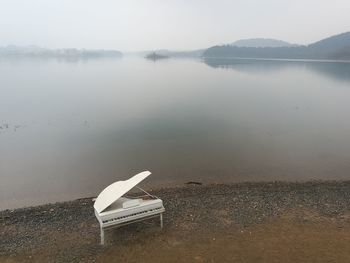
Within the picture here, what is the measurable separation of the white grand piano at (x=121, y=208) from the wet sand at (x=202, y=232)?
0.73m

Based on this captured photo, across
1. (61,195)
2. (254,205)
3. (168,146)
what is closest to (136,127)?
(168,146)

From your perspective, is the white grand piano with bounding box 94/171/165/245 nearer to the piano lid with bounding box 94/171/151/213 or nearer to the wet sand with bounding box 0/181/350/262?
the piano lid with bounding box 94/171/151/213

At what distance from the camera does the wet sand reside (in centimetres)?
1000

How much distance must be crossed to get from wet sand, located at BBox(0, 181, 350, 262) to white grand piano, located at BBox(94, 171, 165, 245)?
0.73 meters

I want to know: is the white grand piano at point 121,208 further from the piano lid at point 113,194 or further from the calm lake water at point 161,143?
the calm lake water at point 161,143

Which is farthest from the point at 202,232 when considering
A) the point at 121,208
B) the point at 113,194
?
the point at 113,194

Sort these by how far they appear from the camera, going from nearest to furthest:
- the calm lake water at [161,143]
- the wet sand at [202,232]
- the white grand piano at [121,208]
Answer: the wet sand at [202,232], the white grand piano at [121,208], the calm lake water at [161,143]

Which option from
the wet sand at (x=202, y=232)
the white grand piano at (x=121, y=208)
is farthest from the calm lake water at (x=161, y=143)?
the white grand piano at (x=121, y=208)

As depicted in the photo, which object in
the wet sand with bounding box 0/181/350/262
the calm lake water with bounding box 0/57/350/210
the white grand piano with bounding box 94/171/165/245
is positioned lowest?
the calm lake water with bounding box 0/57/350/210

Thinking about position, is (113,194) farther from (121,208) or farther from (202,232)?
(202,232)

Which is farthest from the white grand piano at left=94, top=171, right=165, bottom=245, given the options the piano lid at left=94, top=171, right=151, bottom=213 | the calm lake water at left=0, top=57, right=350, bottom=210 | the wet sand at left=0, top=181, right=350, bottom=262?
the calm lake water at left=0, top=57, right=350, bottom=210

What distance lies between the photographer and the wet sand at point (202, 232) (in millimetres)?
10000

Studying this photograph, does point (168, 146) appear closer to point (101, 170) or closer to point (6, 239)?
point (101, 170)

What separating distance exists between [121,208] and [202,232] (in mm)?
2852
